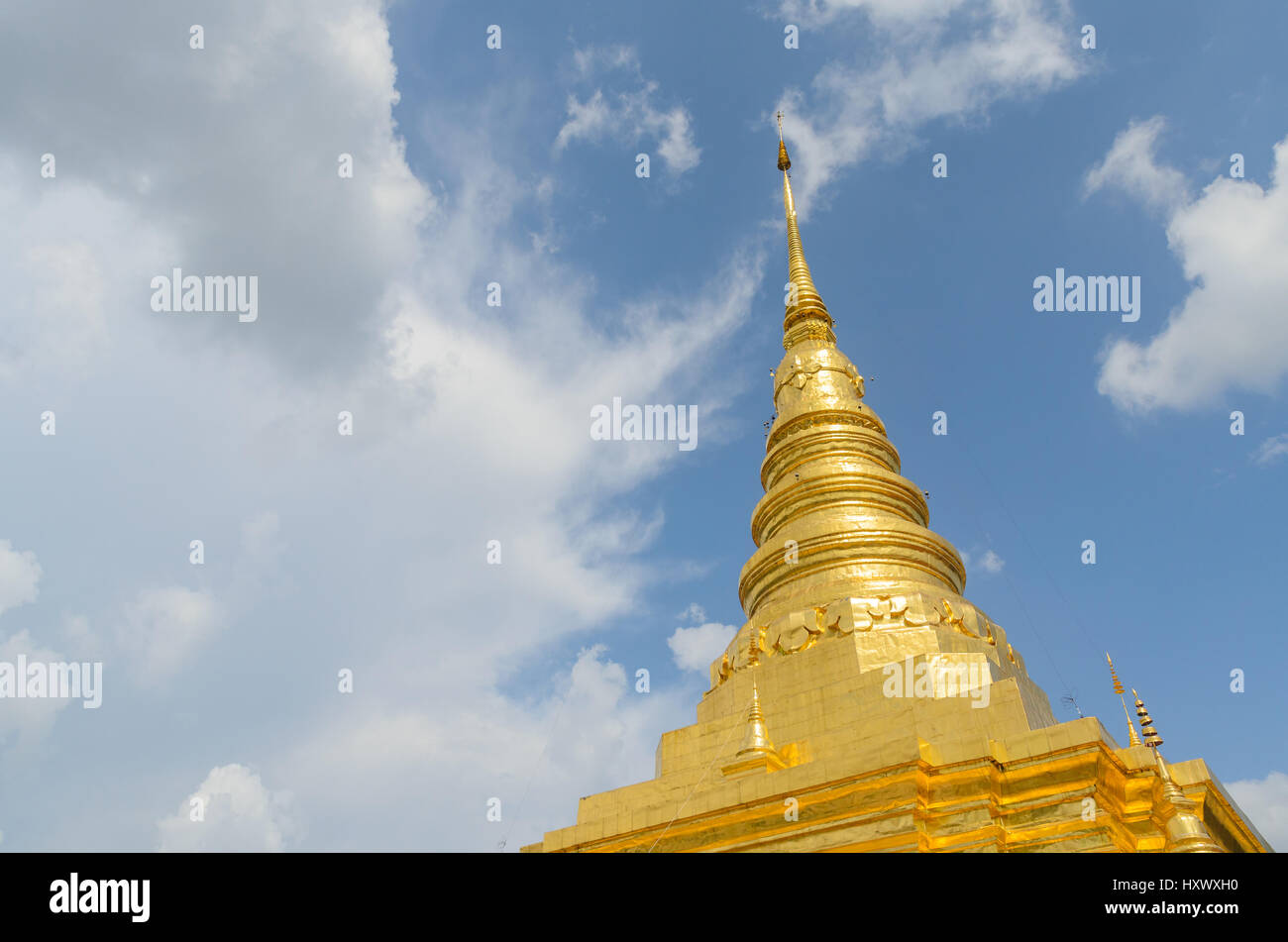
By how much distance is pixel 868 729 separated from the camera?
15695 millimetres

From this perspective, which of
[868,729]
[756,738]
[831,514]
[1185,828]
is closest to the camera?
[1185,828]

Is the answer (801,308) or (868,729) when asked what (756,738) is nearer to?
(868,729)

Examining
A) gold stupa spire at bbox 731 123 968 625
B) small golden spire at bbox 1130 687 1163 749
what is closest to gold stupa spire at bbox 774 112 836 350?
gold stupa spire at bbox 731 123 968 625

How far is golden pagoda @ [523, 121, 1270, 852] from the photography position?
1316cm

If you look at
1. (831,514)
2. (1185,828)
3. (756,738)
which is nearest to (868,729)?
(756,738)

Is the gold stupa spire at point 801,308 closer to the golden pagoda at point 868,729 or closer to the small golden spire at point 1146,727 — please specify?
the golden pagoda at point 868,729

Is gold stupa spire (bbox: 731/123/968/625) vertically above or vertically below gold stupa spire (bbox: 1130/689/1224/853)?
above

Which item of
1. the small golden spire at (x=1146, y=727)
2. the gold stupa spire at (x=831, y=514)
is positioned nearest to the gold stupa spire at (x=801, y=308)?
the gold stupa spire at (x=831, y=514)

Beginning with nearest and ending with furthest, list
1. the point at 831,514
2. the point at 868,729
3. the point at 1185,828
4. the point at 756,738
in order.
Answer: the point at 1185,828, the point at 868,729, the point at 756,738, the point at 831,514

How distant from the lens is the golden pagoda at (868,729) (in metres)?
13.2

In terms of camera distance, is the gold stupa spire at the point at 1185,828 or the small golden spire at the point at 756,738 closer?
the gold stupa spire at the point at 1185,828

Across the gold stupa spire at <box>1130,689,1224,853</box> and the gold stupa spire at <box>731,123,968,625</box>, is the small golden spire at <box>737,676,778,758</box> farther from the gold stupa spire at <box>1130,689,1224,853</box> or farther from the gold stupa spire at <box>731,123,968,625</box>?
the gold stupa spire at <box>1130,689,1224,853</box>
